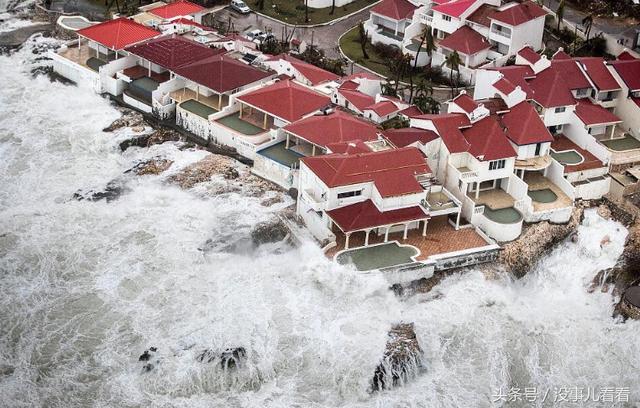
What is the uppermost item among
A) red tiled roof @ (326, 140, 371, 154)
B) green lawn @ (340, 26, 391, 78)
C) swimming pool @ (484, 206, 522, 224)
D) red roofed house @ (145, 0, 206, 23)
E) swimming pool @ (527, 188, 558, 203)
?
red tiled roof @ (326, 140, 371, 154)

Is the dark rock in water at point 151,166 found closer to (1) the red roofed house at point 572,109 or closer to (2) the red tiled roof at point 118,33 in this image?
(2) the red tiled roof at point 118,33

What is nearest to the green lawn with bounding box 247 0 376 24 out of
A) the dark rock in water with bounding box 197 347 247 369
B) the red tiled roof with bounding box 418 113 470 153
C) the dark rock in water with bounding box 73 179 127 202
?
the red tiled roof with bounding box 418 113 470 153

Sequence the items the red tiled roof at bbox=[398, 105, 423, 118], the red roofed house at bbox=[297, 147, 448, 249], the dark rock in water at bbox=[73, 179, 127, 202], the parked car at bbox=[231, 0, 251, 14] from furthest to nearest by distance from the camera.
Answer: the parked car at bbox=[231, 0, 251, 14], the red tiled roof at bbox=[398, 105, 423, 118], the dark rock in water at bbox=[73, 179, 127, 202], the red roofed house at bbox=[297, 147, 448, 249]

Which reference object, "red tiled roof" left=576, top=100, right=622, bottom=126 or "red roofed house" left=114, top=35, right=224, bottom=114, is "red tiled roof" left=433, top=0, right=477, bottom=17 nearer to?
"red tiled roof" left=576, top=100, right=622, bottom=126

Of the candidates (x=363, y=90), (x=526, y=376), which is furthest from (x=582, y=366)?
(x=363, y=90)

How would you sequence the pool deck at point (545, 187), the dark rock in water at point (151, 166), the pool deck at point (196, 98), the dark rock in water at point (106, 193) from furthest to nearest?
the pool deck at point (196, 98) → the dark rock in water at point (151, 166) → the dark rock in water at point (106, 193) → the pool deck at point (545, 187)

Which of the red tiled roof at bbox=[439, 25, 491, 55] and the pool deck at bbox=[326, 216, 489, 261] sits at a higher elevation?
the red tiled roof at bbox=[439, 25, 491, 55]

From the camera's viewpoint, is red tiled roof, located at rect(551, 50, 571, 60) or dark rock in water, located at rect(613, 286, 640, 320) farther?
red tiled roof, located at rect(551, 50, 571, 60)

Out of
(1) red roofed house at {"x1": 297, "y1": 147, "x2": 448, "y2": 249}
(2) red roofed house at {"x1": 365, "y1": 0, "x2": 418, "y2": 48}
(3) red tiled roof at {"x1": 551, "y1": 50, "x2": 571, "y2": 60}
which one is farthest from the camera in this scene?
(2) red roofed house at {"x1": 365, "y1": 0, "x2": 418, "y2": 48}

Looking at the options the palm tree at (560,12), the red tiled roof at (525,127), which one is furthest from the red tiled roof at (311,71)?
the palm tree at (560,12)
